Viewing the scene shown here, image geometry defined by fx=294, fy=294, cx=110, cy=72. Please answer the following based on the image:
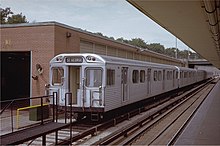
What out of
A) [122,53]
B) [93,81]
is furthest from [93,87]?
[122,53]

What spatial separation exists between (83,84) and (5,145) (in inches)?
247

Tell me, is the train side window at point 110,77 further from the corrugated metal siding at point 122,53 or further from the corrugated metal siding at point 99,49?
the corrugated metal siding at point 122,53

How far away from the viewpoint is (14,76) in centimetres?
2498

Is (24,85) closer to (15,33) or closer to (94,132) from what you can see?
(15,33)

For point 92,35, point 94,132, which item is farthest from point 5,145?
point 92,35

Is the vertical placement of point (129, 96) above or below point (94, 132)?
above

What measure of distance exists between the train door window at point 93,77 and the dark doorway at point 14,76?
38.0ft

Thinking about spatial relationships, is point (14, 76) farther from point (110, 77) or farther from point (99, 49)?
point (110, 77)

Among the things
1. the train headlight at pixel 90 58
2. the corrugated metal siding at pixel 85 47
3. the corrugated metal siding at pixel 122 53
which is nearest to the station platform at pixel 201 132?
the train headlight at pixel 90 58

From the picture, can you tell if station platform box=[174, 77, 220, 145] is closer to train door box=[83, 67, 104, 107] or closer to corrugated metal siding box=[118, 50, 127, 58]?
train door box=[83, 67, 104, 107]

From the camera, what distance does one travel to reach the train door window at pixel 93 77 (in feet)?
39.8

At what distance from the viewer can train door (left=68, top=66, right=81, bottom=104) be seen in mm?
13125

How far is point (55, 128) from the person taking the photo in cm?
773

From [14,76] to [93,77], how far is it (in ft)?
48.2
